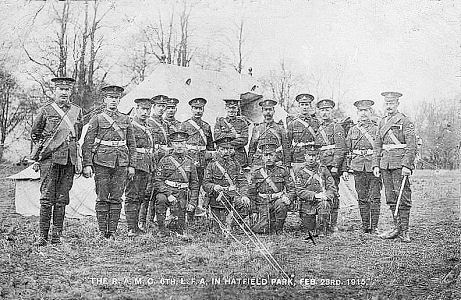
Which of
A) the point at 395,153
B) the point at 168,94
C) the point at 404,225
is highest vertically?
the point at 168,94

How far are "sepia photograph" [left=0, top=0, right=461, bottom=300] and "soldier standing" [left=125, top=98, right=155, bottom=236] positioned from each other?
15 millimetres

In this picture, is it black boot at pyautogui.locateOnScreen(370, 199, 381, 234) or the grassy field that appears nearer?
the grassy field

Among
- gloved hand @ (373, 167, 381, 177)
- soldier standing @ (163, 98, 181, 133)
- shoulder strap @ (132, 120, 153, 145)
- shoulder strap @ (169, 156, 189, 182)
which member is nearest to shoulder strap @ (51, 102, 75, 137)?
shoulder strap @ (132, 120, 153, 145)

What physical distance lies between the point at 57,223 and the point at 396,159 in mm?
3380

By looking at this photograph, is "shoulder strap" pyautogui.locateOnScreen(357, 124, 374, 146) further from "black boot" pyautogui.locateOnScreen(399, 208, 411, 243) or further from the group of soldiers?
"black boot" pyautogui.locateOnScreen(399, 208, 411, 243)

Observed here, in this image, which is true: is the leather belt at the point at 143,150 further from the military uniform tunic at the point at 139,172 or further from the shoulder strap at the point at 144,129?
the shoulder strap at the point at 144,129

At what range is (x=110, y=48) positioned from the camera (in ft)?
17.2

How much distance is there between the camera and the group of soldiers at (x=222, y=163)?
4805 millimetres

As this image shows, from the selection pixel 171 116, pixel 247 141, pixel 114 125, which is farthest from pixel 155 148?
pixel 247 141

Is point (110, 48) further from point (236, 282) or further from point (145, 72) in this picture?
point (236, 282)

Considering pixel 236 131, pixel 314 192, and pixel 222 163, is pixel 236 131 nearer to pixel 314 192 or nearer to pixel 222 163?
Answer: pixel 222 163

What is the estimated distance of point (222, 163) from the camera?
5469 mm

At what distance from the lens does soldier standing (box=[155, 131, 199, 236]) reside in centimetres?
525

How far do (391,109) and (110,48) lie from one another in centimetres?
298
